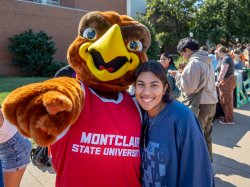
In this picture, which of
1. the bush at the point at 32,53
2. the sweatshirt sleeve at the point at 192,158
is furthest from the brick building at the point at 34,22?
the sweatshirt sleeve at the point at 192,158

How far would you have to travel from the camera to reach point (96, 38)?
6.49 feet

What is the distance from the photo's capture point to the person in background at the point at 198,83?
3879mm

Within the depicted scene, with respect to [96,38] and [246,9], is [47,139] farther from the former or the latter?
[246,9]

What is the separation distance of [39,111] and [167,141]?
0.82 m

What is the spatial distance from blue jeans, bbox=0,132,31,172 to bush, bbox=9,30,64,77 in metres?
14.1

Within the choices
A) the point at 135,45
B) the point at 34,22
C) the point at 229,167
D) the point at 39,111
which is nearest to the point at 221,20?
the point at 34,22

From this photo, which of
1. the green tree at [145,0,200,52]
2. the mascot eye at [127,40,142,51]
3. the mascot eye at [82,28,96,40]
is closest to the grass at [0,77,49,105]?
the mascot eye at [82,28,96,40]

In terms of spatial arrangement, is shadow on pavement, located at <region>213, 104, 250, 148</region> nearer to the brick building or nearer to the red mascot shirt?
the red mascot shirt

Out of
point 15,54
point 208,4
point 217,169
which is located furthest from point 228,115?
point 208,4

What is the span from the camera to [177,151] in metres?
1.75

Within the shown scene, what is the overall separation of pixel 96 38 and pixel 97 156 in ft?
2.78

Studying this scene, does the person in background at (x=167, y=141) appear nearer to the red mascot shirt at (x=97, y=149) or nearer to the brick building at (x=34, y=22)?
the red mascot shirt at (x=97, y=149)

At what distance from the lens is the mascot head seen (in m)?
1.86

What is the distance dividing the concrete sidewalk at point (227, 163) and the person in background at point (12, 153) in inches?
41.1
